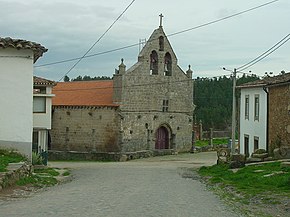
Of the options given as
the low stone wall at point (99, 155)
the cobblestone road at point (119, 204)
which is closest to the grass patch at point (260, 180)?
the cobblestone road at point (119, 204)

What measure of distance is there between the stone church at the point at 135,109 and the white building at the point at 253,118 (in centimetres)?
1680

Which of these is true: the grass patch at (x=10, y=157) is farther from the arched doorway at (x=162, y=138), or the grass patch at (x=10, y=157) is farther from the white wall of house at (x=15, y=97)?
the arched doorway at (x=162, y=138)

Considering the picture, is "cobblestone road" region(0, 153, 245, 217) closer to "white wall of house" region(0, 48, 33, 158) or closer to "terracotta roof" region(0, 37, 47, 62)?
"white wall of house" region(0, 48, 33, 158)

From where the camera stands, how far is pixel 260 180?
18.4 m

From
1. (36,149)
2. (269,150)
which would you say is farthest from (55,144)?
(269,150)

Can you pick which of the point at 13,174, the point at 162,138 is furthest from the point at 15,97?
the point at 162,138

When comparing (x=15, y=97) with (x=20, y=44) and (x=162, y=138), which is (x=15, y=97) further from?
(x=162, y=138)

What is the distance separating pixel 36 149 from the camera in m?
32.5

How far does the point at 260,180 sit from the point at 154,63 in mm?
36785

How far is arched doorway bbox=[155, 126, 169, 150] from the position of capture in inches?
2157

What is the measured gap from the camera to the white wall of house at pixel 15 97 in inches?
840

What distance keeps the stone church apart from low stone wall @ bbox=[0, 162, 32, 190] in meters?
30.8

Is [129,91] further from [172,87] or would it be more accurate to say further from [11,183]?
[11,183]

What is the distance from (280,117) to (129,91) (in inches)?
979
